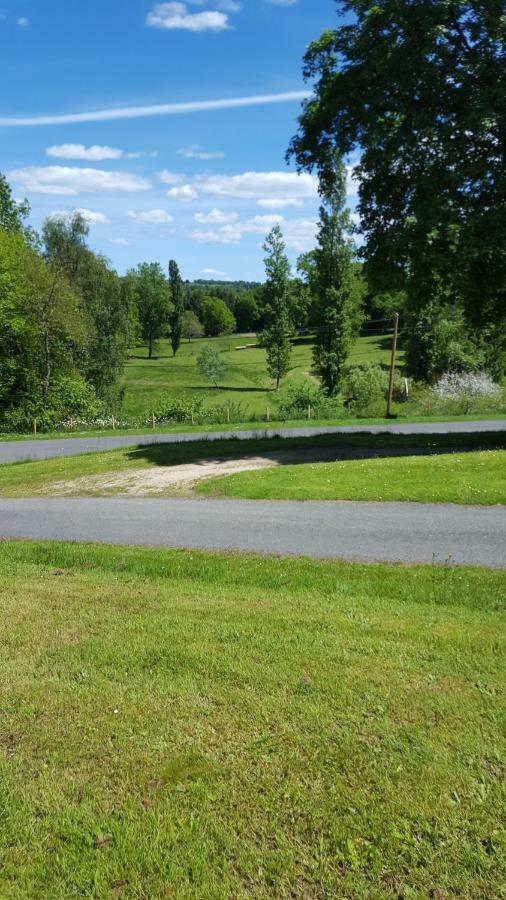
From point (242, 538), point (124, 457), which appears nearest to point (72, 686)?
point (242, 538)

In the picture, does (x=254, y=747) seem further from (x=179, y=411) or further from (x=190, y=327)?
(x=190, y=327)

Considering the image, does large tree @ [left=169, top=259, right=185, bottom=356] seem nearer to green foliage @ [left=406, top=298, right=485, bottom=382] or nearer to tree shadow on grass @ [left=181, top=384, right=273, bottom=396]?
tree shadow on grass @ [left=181, top=384, right=273, bottom=396]

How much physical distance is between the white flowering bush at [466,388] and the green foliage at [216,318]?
305ft

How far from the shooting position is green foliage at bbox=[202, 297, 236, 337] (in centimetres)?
12850

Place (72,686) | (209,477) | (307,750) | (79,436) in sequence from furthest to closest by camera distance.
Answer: (79,436), (209,477), (72,686), (307,750)

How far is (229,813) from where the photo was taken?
3102 millimetres

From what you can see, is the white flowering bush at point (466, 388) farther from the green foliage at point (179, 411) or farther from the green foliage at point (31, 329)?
the green foliage at point (31, 329)

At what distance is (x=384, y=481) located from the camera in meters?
11.9

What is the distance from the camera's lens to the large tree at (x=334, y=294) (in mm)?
45875

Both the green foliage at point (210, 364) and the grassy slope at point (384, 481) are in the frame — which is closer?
the grassy slope at point (384, 481)

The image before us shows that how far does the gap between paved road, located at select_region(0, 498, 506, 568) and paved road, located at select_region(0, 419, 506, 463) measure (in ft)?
39.3

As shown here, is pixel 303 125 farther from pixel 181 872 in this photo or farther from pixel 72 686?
pixel 181 872

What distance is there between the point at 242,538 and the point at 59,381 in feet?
106

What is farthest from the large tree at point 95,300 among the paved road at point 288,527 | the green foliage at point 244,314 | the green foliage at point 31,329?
the green foliage at point 244,314
